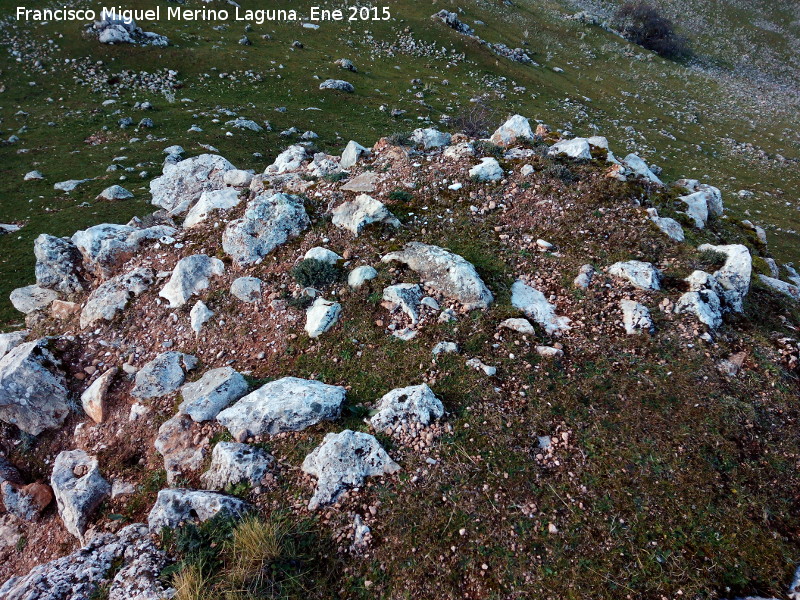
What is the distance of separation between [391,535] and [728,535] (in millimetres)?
4789

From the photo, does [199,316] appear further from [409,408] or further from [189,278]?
[409,408]

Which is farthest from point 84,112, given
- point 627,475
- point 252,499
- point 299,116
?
point 627,475

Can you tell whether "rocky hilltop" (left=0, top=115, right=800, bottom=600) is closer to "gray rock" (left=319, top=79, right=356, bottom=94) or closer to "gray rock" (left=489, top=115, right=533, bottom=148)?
"gray rock" (left=489, top=115, right=533, bottom=148)

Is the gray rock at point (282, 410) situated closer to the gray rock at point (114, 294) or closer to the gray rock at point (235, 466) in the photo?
the gray rock at point (235, 466)

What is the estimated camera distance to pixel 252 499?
6.79 m

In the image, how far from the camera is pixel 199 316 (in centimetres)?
1009

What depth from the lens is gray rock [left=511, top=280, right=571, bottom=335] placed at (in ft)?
30.5

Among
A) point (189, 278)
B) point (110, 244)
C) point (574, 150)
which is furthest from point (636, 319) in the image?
point (110, 244)

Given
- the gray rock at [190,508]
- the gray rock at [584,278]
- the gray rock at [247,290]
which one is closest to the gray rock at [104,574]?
the gray rock at [190,508]

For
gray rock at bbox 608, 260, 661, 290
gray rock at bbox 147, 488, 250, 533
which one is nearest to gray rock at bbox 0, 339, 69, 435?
gray rock at bbox 147, 488, 250, 533

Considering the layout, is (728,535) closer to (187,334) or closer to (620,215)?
(620,215)

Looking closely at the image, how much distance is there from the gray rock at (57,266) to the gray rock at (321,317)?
7.38 metres

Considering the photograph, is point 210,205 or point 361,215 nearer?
point 361,215

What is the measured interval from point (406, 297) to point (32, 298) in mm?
12089
